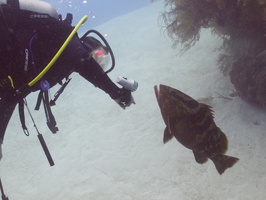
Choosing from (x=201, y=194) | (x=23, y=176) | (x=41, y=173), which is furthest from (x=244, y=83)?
(x=23, y=176)

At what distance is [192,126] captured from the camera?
2.09 m

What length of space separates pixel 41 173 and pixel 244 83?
5.72m

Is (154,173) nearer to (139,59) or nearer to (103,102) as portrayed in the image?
(103,102)

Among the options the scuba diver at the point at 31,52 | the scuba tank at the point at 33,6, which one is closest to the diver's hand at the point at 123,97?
the scuba diver at the point at 31,52

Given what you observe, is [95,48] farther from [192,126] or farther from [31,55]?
[192,126]

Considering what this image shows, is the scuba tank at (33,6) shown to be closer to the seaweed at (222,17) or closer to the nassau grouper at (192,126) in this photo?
the nassau grouper at (192,126)

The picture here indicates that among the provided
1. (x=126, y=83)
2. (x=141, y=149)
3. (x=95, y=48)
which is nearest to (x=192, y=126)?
(x=126, y=83)

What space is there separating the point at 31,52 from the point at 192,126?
5.80ft

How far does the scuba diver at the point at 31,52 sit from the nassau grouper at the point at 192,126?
1292mm

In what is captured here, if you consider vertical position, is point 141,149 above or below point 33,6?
below

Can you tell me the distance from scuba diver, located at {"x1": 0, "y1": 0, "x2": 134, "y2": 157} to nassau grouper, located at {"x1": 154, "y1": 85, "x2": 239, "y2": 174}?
1.29 m

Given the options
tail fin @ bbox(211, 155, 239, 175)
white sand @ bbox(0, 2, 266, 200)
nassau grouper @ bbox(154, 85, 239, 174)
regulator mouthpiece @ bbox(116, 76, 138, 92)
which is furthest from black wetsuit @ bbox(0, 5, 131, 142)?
white sand @ bbox(0, 2, 266, 200)

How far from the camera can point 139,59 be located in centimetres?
1162

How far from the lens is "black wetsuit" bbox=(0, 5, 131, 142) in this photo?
239cm
